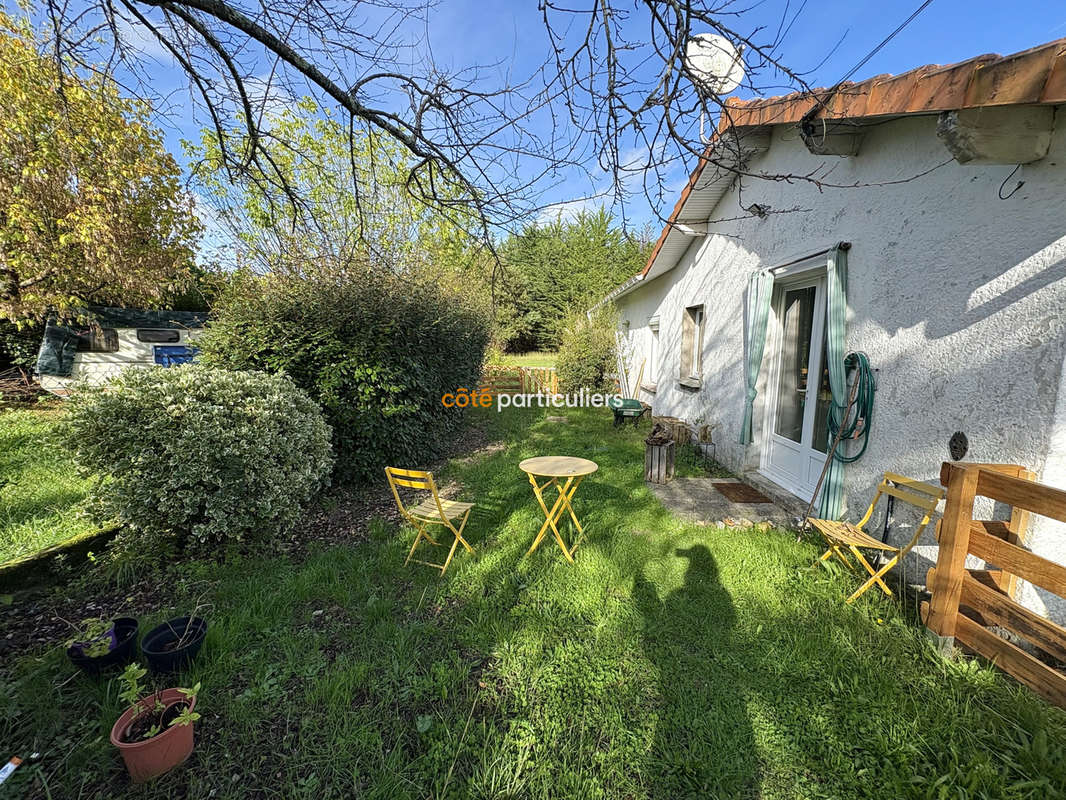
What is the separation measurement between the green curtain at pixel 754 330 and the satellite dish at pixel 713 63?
325 centimetres

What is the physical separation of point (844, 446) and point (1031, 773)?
242cm

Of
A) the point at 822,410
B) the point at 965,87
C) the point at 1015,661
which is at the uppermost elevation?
the point at 965,87

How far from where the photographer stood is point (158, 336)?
935 cm

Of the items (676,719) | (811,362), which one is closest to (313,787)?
(676,719)

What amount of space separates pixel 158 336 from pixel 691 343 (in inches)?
471

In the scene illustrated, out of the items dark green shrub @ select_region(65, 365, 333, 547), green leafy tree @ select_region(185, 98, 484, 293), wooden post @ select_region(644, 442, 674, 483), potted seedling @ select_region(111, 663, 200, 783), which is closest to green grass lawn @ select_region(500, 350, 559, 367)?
green leafy tree @ select_region(185, 98, 484, 293)

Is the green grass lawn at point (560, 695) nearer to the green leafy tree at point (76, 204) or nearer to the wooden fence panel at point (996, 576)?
the wooden fence panel at point (996, 576)

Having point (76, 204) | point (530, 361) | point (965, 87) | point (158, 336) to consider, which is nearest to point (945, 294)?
point (965, 87)

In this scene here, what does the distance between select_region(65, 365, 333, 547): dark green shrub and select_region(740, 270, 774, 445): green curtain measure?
516 centimetres

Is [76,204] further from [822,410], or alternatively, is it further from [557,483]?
[822,410]

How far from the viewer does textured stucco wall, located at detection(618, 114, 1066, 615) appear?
7.30 feet

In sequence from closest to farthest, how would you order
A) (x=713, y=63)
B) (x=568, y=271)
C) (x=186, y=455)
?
(x=713, y=63) < (x=186, y=455) < (x=568, y=271)

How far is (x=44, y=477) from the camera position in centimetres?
491

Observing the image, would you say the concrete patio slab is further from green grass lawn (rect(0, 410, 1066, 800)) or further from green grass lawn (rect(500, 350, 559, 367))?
green grass lawn (rect(500, 350, 559, 367))
